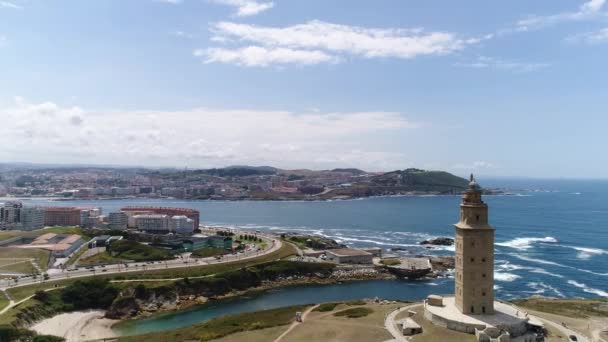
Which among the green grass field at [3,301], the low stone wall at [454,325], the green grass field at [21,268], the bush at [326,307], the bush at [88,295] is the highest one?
the low stone wall at [454,325]

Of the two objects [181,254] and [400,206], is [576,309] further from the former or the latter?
[400,206]

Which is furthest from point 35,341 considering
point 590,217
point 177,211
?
point 590,217

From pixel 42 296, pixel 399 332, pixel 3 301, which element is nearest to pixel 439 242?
pixel 399 332

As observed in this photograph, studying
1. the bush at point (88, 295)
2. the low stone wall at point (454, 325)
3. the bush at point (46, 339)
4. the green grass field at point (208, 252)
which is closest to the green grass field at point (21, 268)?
the bush at point (88, 295)

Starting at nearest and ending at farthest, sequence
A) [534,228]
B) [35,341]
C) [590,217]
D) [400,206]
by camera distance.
Result: [35,341] → [534,228] → [590,217] → [400,206]

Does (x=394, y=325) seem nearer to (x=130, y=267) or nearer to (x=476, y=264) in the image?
(x=476, y=264)

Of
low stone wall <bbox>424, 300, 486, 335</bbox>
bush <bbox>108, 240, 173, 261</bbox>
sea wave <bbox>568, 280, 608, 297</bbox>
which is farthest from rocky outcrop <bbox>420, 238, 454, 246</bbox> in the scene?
low stone wall <bbox>424, 300, 486, 335</bbox>

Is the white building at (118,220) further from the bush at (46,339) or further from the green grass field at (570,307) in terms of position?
the green grass field at (570,307)
